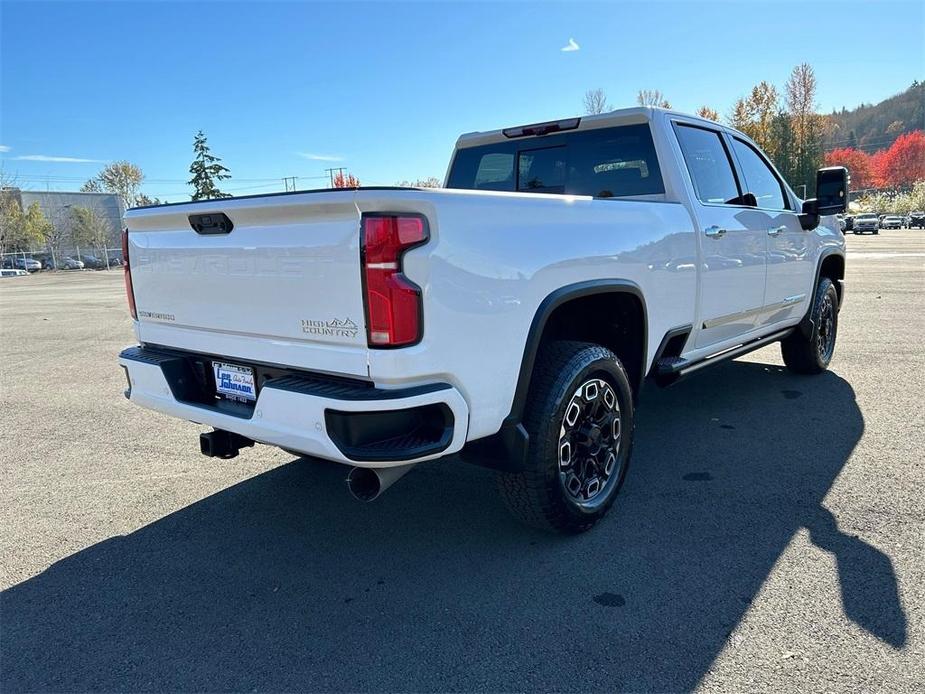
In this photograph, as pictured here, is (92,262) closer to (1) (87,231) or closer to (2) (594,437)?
(1) (87,231)

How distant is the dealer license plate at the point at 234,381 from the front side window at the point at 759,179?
384 cm

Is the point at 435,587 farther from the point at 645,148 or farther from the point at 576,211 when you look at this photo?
the point at 645,148

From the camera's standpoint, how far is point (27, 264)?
184 ft

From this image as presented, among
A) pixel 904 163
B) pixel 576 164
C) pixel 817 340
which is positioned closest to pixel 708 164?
pixel 576 164

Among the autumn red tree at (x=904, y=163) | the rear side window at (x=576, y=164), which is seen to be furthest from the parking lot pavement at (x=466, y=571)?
the autumn red tree at (x=904, y=163)

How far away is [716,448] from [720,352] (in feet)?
2.18

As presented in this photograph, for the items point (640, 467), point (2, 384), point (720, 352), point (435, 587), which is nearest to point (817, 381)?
point (720, 352)

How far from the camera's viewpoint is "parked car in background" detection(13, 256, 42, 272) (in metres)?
55.6

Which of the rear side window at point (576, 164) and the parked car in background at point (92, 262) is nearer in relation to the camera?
the rear side window at point (576, 164)

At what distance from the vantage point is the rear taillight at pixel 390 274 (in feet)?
7.40

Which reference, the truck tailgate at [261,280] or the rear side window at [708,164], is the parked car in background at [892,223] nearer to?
the rear side window at [708,164]

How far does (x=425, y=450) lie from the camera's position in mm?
2348

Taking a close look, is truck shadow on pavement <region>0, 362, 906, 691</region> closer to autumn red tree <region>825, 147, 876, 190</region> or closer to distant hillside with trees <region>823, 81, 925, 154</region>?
autumn red tree <region>825, 147, 876, 190</region>

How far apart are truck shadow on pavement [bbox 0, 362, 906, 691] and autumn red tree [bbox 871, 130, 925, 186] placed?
133881mm
